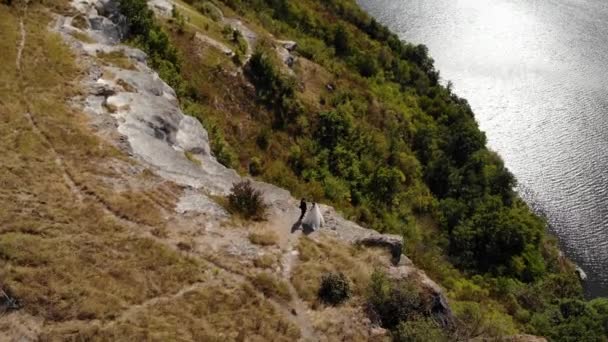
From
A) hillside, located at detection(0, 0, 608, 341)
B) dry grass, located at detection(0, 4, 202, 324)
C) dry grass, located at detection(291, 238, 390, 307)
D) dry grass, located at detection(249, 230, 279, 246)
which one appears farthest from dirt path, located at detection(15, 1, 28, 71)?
dry grass, located at detection(291, 238, 390, 307)

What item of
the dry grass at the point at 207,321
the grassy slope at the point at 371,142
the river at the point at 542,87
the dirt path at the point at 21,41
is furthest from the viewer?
the river at the point at 542,87

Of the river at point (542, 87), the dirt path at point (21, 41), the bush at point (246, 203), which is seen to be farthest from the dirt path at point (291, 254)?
the river at point (542, 87)

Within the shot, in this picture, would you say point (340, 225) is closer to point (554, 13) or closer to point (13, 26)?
point (13, 26)

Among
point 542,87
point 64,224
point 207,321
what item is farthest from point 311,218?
point 542,87

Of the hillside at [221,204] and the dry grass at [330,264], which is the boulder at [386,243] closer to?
the hillside at [221,204]

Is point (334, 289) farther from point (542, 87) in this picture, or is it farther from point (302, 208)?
point (542, 87)

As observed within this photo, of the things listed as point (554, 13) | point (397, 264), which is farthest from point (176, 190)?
point (554, 13)

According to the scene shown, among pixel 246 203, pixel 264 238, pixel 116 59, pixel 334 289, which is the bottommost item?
pixel 264 238
